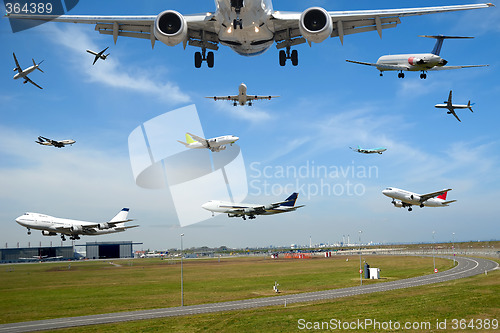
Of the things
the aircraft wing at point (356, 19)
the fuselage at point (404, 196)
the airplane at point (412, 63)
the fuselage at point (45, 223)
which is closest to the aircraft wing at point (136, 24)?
the aircraft wing at point (356, 19)

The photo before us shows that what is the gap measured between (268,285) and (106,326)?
4858 cm

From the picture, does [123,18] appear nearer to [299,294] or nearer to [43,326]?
[43,326]

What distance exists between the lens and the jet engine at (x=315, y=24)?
2333cm

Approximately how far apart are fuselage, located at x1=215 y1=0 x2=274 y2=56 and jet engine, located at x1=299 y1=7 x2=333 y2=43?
3.00 meters

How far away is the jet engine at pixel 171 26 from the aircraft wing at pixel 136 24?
253 centimetres

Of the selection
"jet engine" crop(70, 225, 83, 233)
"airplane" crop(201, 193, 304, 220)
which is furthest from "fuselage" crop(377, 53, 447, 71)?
"jet engine" crop(70, 225, 83, 233)

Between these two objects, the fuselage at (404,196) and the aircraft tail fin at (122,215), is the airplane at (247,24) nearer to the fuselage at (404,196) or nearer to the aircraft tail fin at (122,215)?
the fuselage at (404,196)

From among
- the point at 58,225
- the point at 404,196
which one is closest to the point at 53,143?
the point at 58,225

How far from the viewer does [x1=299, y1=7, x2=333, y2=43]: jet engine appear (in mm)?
23328

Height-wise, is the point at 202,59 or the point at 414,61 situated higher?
the point at 414,61

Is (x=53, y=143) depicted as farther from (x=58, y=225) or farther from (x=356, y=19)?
(x=356, y=19)

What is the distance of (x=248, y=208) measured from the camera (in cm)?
12350

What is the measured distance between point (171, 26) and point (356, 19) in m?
11.7

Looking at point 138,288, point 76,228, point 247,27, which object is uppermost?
point 247,27
